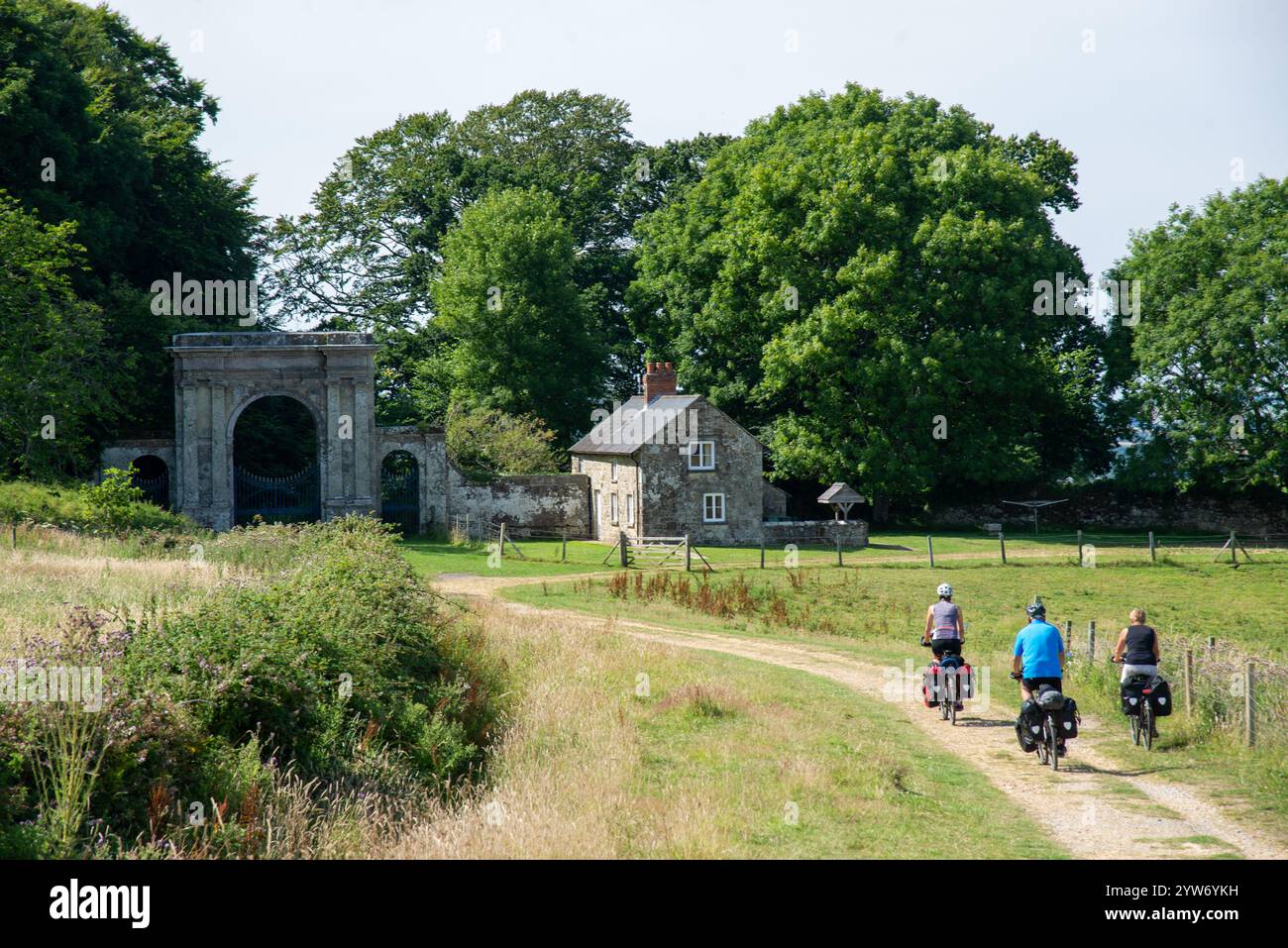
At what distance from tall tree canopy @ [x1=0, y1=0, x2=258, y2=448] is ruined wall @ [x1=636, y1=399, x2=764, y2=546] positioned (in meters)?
18.4

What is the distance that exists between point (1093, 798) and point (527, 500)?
35.8 m

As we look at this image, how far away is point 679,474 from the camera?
1789 inches

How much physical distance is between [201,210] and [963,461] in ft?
108

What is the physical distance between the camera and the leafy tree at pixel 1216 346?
48.3 m

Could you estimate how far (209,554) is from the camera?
25594 mm

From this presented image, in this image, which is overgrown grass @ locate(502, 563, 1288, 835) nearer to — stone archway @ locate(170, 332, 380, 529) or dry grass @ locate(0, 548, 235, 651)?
dry grass @ locate(0, 548, 235, 651)

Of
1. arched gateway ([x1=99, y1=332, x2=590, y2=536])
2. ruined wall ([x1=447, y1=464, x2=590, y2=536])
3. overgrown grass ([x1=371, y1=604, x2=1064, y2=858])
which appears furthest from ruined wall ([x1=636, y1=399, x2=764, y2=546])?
overgrown grass ([x1=371, y1=604, x2=1064, y2=858])

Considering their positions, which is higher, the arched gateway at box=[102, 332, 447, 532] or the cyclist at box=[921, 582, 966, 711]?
the arched gateway at box=[102, 332, 447, 532]

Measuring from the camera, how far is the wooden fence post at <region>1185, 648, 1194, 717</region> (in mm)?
17141

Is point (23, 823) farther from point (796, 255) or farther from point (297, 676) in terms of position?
point (796, 255)

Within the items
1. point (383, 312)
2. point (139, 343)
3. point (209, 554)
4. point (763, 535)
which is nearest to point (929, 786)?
point (209, 554)

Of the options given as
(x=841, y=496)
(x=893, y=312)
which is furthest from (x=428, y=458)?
(x=893, y=312)

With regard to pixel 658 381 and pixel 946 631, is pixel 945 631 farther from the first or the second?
pixel 658 381
